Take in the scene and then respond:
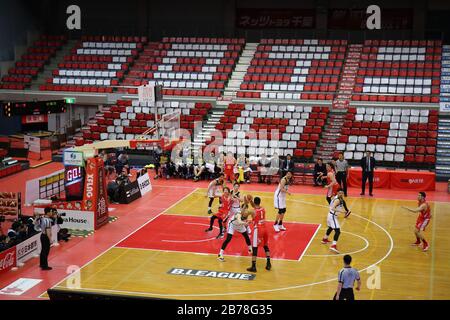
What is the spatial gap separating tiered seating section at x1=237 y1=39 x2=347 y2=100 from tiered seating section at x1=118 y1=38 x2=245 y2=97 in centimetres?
164

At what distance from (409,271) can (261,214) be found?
4225 millimetres

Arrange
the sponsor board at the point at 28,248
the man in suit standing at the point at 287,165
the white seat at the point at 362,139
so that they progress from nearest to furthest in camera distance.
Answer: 1. the sponsor board at the point at 28,248
2. the man in suit standing at the point at 287,165
3. the white seat at the point at 362,139

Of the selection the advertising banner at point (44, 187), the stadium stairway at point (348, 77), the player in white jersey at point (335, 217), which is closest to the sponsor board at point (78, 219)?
the advertising banner at point (44, 187)

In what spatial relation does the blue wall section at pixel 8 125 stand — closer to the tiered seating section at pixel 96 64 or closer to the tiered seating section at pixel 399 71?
the tiered seating section at pixel 96 64

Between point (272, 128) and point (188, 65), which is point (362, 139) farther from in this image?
point (188, 65)

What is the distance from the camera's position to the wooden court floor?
16.9 meters

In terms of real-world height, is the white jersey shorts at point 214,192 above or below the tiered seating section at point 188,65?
below

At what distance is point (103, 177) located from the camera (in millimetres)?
23375

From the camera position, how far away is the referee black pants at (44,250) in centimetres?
1830

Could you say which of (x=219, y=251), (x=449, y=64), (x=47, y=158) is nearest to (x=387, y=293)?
(x=219, y=251)

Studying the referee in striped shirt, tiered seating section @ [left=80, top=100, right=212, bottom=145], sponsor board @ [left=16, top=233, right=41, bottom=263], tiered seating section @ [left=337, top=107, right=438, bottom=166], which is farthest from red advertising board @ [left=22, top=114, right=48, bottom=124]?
the referee in striped shirt

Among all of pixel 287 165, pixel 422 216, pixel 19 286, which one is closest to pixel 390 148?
pixel 287 165

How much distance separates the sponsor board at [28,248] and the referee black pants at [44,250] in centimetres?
64

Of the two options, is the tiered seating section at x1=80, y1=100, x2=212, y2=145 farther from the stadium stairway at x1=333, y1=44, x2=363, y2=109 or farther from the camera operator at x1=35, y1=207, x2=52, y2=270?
the camera operator at x1=35, y1=207, x2=52, y2=270
